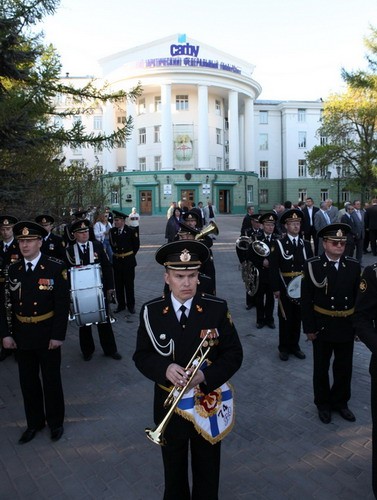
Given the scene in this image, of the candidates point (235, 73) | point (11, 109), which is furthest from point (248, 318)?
point (235, 73)

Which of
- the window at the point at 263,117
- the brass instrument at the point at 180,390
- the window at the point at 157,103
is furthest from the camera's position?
the window at the point at 263,117

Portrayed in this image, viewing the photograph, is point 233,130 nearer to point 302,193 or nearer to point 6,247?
point 302,193

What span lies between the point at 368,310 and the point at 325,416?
189cm

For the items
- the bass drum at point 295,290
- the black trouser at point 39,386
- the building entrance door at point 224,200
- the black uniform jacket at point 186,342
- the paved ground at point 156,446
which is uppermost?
the building entrance door at point 224,200

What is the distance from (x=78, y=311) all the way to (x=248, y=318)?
4208 mm

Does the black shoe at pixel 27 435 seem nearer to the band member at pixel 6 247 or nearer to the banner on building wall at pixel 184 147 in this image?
the band member at pixel 6 247

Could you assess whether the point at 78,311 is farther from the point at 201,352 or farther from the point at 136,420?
the point at 201,352

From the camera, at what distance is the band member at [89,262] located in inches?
253

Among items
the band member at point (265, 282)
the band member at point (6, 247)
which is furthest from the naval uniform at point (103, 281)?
the band member at point (265, 282)

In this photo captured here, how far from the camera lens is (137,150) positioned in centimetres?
4916

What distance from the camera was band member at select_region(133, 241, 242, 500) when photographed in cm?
269

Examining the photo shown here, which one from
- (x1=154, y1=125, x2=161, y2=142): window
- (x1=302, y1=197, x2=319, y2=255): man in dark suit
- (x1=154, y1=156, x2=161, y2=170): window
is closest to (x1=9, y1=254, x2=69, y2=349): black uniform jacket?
(x1=302, y1=197, x2=319, y2=255): man in dark suit

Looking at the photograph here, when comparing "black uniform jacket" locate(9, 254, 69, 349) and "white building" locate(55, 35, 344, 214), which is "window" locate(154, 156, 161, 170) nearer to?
"white building" locate(55, 35, 344, 214)

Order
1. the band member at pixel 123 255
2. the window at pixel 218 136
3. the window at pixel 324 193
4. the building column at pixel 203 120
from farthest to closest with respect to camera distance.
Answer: the window at pixel 324 193 → the window at pixel 218 136 → the building column at pixel 203 120 → the band member at pixel 123 255
